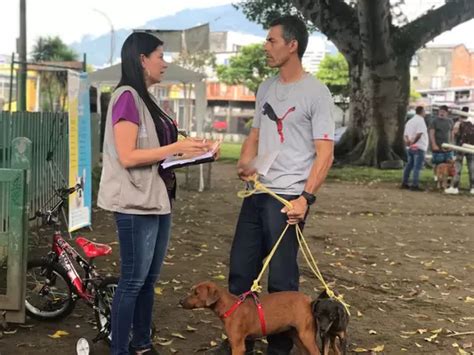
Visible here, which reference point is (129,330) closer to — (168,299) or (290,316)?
(290,316)

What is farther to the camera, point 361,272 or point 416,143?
point 416,143

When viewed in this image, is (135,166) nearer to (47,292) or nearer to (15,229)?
(15,229)

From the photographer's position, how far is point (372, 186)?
51.4 ft

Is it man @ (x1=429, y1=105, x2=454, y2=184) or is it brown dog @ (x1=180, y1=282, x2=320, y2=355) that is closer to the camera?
brown dog @ (x1=180, y1=282, x2=320, y2=355)

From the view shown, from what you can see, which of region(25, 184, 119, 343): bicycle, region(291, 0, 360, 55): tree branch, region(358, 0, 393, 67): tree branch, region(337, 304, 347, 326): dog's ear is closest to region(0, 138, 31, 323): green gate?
region(25, 184, 119, 343): bicycle

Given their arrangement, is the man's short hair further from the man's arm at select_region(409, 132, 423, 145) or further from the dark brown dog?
the man's arm at select_region(409, 132, 423, 145)

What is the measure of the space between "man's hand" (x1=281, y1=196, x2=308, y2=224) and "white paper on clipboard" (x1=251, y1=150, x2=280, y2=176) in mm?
253

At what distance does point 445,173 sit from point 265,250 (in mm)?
11642

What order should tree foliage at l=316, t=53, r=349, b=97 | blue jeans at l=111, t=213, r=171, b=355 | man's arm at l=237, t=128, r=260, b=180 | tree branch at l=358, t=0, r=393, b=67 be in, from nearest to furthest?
blue jeans at l=111, t=213, r=171, b=355
man's arm at l=237, t=128, r=260, b=180
tree branch at l=358, t=0, r=393, b=67
tree foliage at l=316, t=53, r=349, b=97

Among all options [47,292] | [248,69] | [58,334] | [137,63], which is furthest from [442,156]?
[248,69]

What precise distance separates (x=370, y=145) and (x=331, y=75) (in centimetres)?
3181

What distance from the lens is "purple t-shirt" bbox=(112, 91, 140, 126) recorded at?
10.9 ft

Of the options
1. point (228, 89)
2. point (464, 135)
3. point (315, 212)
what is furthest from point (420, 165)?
point (228, 89)

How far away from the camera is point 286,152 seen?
3.78 meters
